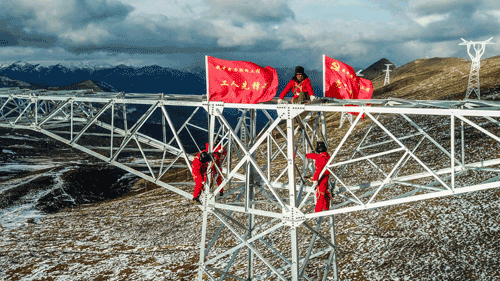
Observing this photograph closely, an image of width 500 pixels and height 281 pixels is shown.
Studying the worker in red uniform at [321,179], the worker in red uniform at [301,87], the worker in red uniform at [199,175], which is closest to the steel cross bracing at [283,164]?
the worker in red uniform at [199,175]

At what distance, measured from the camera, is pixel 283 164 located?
43.2m

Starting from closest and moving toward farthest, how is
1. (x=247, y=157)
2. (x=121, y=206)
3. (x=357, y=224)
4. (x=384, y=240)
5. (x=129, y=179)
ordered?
(x=247, y=157), (x=384, y=240), (x=357, y=224), (x=121, y=206), (x=129, y=179)

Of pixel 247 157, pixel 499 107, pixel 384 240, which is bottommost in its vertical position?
pixel 384 240

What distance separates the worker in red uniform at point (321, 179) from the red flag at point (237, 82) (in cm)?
234

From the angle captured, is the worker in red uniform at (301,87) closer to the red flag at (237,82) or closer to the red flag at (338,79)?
the red flag at (338,79)

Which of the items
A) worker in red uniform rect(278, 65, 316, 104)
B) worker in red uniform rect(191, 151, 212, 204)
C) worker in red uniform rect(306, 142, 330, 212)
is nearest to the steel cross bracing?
worker in red uniform rect(191, 151, 212, 204)

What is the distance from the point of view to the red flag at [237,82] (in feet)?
36.7

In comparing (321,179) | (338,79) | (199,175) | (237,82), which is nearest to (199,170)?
(199,175)

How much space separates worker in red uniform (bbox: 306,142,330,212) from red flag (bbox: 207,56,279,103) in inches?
91.9

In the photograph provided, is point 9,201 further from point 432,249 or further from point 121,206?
point 432,249

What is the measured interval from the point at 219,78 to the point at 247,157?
266cm

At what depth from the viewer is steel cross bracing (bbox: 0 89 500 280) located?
32.9ft

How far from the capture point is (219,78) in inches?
441

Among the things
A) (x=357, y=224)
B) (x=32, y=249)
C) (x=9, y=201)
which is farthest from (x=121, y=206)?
(x=357, y=224)
